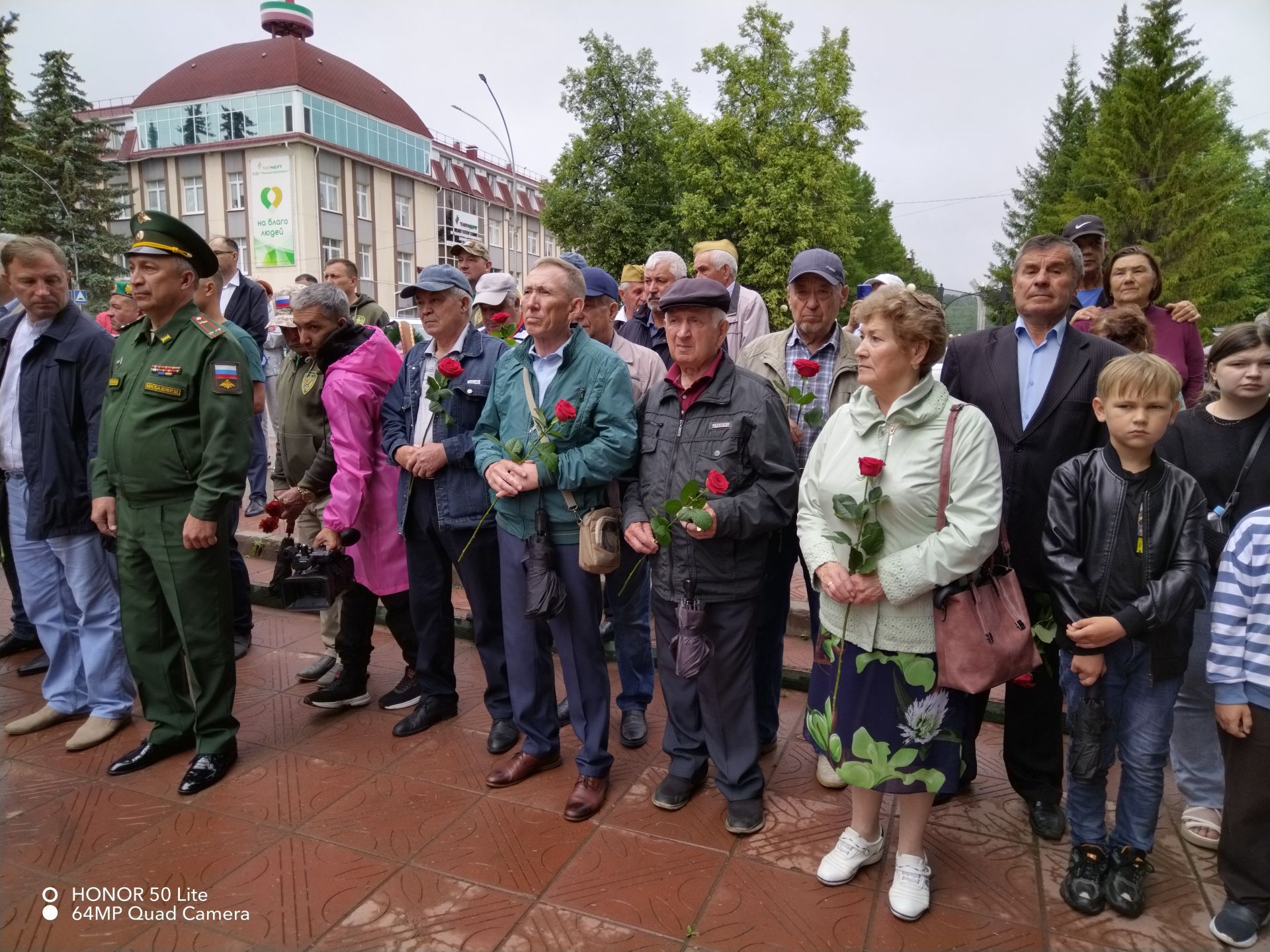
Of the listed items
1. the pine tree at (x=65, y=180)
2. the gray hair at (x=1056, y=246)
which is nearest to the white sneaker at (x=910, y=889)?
the gray hair at (x=1056, y=246)

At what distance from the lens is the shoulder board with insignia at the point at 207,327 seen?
A: 3525 mm

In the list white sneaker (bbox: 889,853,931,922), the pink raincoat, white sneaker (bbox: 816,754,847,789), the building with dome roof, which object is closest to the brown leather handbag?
white sneaker (bbox: 889,853,931,922)

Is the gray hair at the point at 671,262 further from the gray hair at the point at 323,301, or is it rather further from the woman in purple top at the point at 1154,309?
the woman in purple top at the point at 1154,309

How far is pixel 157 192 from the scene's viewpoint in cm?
4091

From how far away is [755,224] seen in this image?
2666 centimetres

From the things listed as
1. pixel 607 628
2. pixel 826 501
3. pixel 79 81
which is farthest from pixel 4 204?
pixel 826 501

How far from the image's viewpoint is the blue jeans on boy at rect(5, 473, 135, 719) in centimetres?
397

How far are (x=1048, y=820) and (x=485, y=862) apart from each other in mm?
2229

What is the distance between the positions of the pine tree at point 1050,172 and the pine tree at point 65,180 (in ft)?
113

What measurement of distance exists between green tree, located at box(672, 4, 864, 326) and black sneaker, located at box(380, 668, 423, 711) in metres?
22.9

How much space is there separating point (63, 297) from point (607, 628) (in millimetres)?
3515

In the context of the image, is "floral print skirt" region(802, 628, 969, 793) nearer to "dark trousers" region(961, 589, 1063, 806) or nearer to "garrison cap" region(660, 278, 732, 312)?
"dark trousers" region(961, 589, 1063, 806)

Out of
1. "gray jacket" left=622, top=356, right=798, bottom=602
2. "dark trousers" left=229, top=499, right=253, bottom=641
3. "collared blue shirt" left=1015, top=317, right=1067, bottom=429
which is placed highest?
"collared blue shirt" left=1015, top=317, right=1067, bottom=429

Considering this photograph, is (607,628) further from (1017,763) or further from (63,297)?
(63,297)
